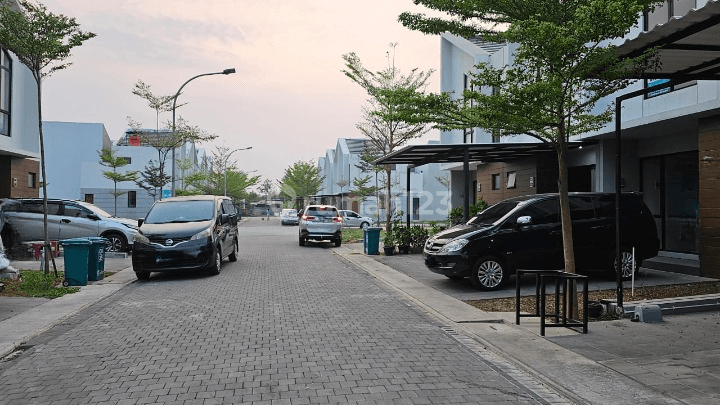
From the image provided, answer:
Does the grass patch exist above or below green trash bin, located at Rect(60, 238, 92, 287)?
below

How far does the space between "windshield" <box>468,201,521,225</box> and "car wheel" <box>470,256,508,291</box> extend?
827mm

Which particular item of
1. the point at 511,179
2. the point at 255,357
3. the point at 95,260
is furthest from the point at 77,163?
the point at 255,357

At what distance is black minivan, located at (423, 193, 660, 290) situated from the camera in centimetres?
1071

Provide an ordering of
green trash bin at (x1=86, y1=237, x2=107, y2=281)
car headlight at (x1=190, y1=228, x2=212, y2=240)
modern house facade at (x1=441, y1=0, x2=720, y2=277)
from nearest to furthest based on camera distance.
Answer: modern house facade at (x1=441, y1=0, x2=720, y2=277)
green trash bin at (x1=86, y1=237, x2=107, y2=281)
car headlight at (x1=190, y1=228, x2=212, y2=240)

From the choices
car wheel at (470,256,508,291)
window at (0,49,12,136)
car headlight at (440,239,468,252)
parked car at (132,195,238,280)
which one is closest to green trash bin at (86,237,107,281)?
parked car at (132,195,238,280)

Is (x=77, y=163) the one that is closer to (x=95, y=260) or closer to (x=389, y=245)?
(x=389, y=245)

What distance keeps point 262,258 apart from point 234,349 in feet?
37.5

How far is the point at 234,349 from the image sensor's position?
633 cm

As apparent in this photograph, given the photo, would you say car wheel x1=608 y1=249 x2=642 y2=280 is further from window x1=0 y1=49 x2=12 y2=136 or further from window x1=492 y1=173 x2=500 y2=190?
window x1=0 y1=49 x2=12 y2=136

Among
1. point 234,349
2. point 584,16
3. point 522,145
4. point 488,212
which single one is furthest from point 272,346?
point 522,145

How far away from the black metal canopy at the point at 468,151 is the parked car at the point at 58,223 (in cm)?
891

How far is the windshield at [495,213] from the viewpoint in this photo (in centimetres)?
1134

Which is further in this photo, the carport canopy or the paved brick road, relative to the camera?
the carport canopy

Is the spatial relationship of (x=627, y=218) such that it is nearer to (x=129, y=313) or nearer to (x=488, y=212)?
(x=488, y=212)
